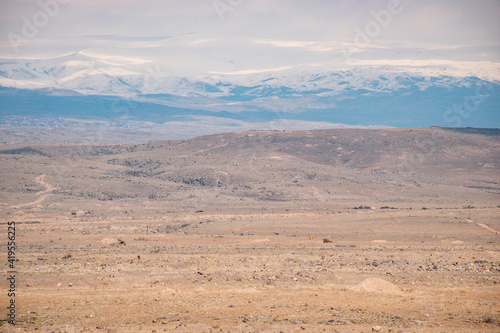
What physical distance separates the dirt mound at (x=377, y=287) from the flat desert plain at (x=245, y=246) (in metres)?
0.07

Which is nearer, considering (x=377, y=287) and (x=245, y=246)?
(x=377, y=287)

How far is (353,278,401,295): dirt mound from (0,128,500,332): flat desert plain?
0.24ft

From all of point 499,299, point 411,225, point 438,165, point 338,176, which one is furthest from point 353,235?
point 438,165

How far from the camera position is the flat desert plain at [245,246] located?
44.0 feet

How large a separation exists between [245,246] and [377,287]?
1062cm

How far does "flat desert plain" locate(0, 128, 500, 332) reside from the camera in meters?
13.4

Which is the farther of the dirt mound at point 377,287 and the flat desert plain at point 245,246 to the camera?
the dirt mound at point 377,287

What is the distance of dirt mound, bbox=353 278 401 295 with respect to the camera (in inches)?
633

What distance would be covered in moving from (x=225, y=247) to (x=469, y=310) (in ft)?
47.4

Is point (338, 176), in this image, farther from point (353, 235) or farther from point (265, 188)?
point (353, 235)

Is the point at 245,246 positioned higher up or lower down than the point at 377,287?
lower down

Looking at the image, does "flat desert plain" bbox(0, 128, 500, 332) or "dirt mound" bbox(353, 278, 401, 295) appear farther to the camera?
"dirt mound" bbox(353, 278, 401, 295)

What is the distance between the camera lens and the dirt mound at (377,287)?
16.1 meters

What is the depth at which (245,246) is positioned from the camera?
25906 millimetres
